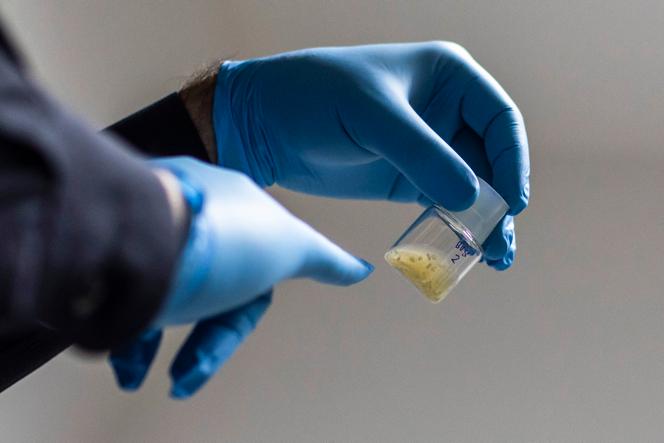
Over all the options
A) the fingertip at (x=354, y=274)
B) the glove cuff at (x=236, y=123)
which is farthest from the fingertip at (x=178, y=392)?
the glove cuff at (x=236, y=123)

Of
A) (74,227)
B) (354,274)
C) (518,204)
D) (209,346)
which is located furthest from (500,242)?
(74,227)

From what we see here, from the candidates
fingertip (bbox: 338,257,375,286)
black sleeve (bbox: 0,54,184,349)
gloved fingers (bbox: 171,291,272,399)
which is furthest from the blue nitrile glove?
black sleeve (bbox: 0,54,184,349)

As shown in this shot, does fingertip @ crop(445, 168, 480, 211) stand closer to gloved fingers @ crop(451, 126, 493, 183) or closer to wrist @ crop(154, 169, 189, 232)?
gloved fingers @ crop(451, 126, 493, 183)

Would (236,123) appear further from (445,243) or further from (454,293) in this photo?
(454,293)

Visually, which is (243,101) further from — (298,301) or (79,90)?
(298,301)

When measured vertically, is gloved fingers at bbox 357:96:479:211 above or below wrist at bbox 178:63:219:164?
above

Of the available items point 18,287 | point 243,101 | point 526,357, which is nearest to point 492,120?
point 243,101

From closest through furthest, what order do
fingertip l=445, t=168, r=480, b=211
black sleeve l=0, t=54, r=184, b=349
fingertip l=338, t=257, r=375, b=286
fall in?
black sleeve l=0, t=54, r=184, b=349, fingertip l=338, t=257, r=375, b=286, fingertip l=445, t=168, r=480, b=211
